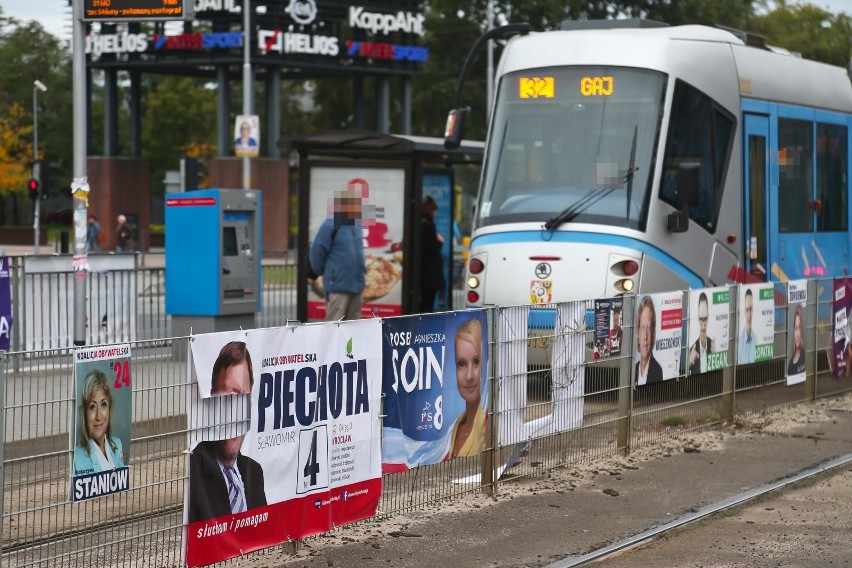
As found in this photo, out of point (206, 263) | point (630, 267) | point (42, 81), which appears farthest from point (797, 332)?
point (42, 81)

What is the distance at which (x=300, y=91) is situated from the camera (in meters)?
80.9

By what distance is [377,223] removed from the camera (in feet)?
61.4

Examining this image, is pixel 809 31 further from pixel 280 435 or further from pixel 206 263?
pixel 280 435

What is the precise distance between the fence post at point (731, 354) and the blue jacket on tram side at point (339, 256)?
4.02 m

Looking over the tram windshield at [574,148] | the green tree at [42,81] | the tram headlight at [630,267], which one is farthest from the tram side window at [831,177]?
the green tree at [42,81]

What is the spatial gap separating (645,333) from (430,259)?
8.60 metres

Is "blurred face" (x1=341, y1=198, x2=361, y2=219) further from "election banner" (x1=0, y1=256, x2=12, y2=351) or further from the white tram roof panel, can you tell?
"election banner" (x1=0, y1=256, x2=12, y2=351)

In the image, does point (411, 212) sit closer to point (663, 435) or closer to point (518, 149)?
point (518, 149)

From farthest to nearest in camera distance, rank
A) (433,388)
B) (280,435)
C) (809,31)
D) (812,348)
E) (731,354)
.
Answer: (809,31), (812,348), (731,354), (433,388), (280,435)

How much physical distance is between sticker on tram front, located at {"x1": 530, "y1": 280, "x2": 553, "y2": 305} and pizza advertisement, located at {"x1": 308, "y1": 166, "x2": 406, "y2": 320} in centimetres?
455

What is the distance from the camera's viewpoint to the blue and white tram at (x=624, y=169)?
14250 mm

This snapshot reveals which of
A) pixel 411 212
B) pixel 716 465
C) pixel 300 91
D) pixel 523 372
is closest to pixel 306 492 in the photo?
pixel 523 372

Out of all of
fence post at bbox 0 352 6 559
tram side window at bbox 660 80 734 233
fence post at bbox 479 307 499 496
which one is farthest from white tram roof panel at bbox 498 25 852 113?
fence post at bbox 0 352 6 559

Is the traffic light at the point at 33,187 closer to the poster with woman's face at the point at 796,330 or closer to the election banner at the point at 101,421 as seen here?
the poster with woman's face at the point at 796,330
